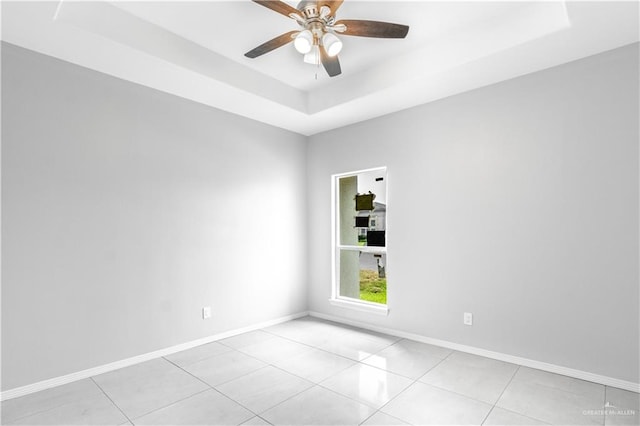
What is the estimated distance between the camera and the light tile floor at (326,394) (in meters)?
2.15

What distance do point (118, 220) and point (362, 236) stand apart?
276cm

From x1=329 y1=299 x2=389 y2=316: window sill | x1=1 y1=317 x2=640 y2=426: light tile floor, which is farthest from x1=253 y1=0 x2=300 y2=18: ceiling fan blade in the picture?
x1=329 y1=299 x2=389 y2=316: window sill

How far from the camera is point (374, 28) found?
2.23 m

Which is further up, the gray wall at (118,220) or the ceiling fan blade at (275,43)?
the ceiling fan blade at (275,43)

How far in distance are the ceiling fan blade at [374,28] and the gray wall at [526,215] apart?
4.67 ft

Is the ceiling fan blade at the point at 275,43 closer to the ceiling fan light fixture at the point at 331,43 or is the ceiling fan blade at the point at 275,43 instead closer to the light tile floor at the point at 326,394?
the ceiling fan light fixture at the point at 331,43

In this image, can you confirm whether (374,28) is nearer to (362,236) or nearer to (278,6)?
(278,6)

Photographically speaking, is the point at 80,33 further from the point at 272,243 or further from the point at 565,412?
the point at 565,412

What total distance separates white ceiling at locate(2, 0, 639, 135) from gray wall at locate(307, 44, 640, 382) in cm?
33

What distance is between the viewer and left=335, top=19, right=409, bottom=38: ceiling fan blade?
2.17 meters

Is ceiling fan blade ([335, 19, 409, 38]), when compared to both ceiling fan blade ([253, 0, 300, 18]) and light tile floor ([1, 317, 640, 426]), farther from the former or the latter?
light tile floor ([1, 317, 640, 426])

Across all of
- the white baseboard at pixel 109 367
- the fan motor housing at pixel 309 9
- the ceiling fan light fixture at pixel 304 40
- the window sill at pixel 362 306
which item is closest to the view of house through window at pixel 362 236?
the window sill at pixel 362 306

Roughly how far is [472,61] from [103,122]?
3.18m

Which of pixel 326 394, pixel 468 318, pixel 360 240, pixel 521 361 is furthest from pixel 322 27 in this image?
pixel 521 361
